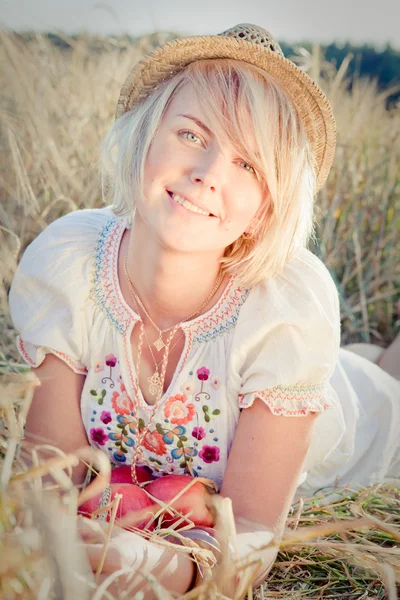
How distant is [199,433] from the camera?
5.86ft

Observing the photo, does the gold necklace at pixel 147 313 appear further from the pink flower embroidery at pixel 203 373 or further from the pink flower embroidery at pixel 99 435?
the pink flower embroidery at pixel 99 435

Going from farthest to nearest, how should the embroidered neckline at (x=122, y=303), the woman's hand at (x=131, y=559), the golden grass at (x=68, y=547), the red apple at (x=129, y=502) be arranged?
the embroidered neckline at (x=122, y=303) < the red apple at (x=129, y=502) < the woman's hand at (x=131, y=559) < the golden grass at (x=68, y=547)

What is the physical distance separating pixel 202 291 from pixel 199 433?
0.35 metres

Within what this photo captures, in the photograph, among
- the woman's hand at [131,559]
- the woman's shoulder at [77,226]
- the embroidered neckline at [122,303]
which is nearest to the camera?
the woman's hand at [131,559]

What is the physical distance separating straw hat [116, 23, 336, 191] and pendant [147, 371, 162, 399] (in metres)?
0.67

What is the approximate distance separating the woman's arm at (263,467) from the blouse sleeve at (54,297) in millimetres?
458

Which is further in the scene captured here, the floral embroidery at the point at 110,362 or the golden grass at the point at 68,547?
the floral embroidery at the point at 110,362

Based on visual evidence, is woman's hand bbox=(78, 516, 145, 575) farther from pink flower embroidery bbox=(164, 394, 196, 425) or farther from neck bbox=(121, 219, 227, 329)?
neck bbox=(121, 219, 227, 329)

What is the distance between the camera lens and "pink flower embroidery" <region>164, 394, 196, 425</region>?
1776 millimetres

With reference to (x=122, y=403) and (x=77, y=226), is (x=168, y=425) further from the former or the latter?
(x=77, y=226)

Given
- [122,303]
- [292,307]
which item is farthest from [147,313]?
[292,307]

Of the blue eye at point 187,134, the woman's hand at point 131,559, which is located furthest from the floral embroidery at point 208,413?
the blue eye at point 187,134

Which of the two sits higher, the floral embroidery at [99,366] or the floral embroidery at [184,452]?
the floral embroidery at [99,366]

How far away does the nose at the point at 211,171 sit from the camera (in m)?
1.60
